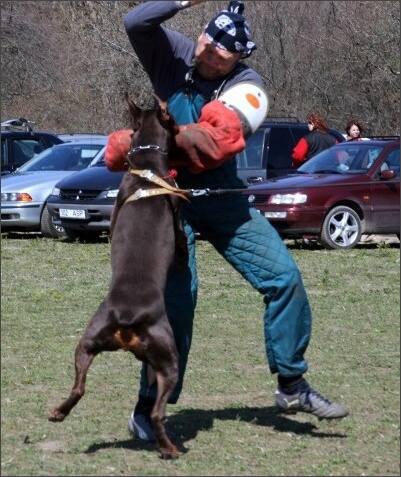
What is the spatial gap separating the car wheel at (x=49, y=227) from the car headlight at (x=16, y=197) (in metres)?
0.31

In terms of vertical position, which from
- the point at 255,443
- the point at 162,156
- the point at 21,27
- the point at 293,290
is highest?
the point at 21,27

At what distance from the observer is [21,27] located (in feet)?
99.1

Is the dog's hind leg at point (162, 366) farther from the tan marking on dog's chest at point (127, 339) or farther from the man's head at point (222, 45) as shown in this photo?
the man's head at point (222, 45)

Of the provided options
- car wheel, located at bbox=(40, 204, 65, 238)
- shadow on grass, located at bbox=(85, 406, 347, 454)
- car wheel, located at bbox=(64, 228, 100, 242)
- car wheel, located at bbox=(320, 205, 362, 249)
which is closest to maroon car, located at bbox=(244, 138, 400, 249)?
car wheel, located at bbox=(320, 205, 362, 249)

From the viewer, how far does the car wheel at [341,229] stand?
15.9 m

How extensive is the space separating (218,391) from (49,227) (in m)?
11.1

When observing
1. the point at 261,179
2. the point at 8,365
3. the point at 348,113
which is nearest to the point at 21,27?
the point at 348,113

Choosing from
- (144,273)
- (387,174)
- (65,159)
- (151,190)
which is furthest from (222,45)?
(65,159)

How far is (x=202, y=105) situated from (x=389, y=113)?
20022 millimetres

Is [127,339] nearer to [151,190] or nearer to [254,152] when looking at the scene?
[151,190]

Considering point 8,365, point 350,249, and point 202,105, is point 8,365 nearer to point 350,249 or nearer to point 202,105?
point 202,105

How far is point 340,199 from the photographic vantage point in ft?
52.4

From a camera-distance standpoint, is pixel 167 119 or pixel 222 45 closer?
pixel 167 119

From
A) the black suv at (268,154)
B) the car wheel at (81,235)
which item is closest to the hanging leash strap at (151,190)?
the car wheel at (81,235)
